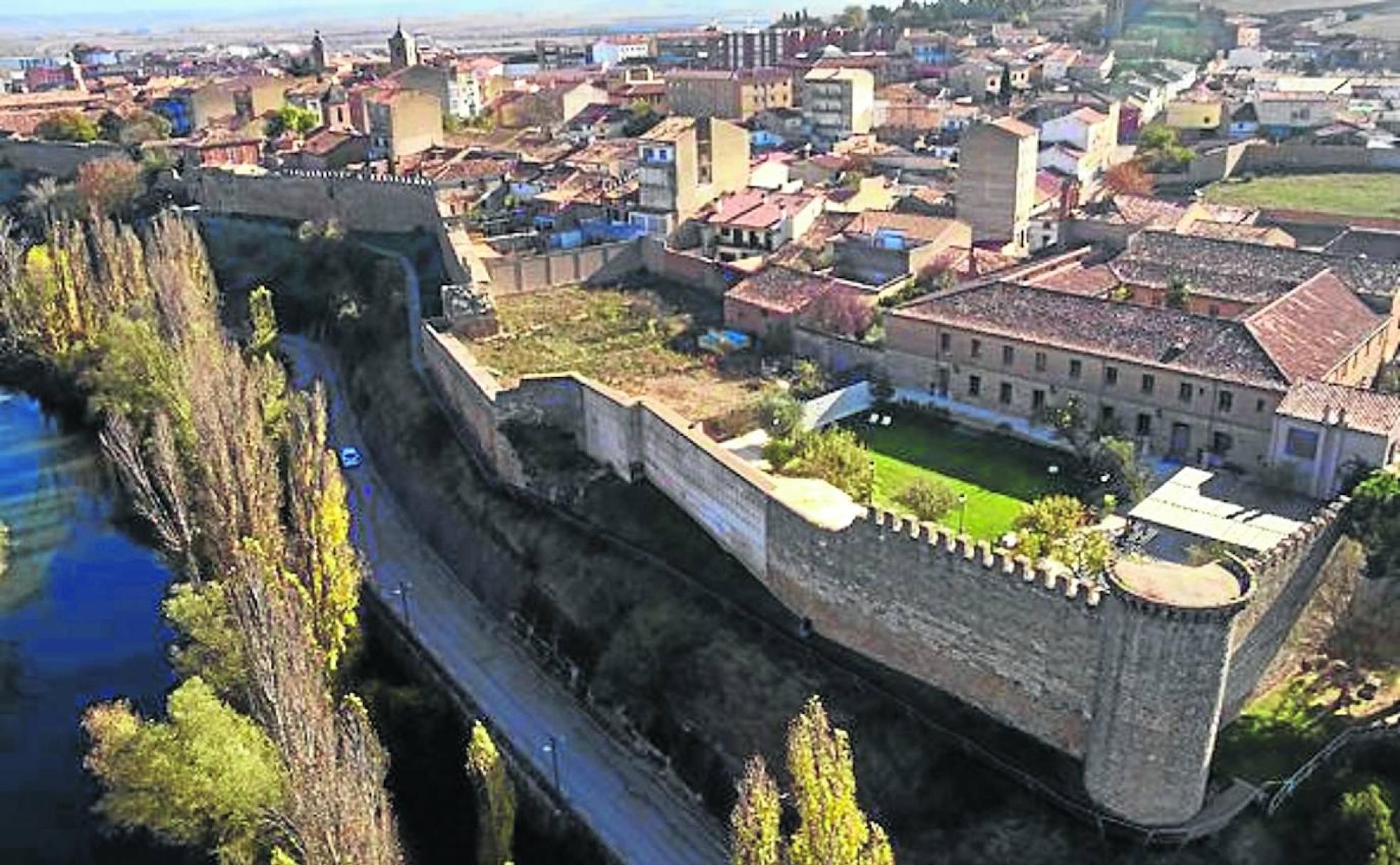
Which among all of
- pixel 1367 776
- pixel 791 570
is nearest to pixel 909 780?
pixel 791 570

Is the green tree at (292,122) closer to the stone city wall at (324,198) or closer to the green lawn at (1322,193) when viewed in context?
the stone city wall at (324,198)

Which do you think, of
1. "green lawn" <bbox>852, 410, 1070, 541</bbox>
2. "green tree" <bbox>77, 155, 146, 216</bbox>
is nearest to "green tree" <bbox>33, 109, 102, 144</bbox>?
"green tree" <bbox>77, 155, 146, 216</bbox>

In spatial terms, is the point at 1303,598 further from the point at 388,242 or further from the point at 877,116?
the point at 877,116

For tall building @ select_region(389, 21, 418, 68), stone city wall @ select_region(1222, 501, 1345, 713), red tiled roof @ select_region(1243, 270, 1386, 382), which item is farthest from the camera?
tall building @ select_region(389, 21, 418, 68)

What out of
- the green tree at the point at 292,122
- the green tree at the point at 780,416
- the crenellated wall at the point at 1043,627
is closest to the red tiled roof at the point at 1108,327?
the green tree at the point at 780,416

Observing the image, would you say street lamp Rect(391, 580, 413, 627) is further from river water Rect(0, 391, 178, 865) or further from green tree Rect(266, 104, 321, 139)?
green tree Rect(266, 104, 321, 139)

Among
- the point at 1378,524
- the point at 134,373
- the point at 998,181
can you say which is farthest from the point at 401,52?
the point at 1378,524

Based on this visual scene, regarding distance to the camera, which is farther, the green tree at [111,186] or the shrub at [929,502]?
the green tree at [111,186]
